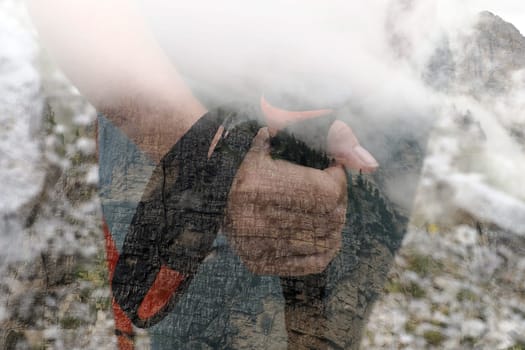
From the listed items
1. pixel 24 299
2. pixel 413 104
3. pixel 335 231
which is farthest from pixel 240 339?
pixel 413 104

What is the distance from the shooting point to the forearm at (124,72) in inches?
417

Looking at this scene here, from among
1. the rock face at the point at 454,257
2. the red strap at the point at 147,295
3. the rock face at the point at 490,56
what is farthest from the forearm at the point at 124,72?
the rock face at the point at 490,56

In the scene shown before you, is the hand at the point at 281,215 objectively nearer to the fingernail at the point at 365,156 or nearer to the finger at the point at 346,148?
the finger at the point at 346,148

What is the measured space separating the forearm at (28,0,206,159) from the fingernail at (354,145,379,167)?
5277mm

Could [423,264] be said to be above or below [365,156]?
below

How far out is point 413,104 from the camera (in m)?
17.7

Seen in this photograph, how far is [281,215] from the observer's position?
11.3 m

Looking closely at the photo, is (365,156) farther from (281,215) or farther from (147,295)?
(147,295)

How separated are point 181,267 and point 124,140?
3901mm

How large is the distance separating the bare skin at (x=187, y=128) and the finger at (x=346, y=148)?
0.61 ft

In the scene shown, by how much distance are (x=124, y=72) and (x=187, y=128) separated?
7.48 feet

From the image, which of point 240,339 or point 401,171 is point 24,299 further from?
point 401,171

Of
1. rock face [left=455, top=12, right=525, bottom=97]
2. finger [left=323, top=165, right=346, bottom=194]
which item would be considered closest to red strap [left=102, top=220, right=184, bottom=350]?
finger [left=323, top=165, right=346, bottom=194]

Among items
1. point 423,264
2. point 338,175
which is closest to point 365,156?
point 338,175
